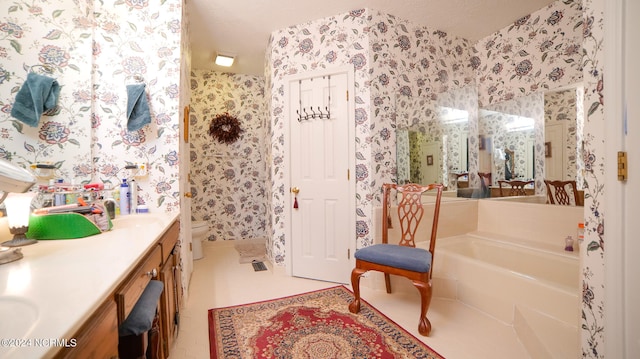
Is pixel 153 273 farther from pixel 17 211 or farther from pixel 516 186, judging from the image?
pixel 516 186

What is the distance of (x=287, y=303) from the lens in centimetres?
228

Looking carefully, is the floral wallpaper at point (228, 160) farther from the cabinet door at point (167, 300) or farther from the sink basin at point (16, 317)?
the sink basin at point (16, 317)

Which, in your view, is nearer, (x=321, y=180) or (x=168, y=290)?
(x=168, y=290)

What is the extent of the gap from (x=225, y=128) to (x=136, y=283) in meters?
3.53

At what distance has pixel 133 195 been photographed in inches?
76.7

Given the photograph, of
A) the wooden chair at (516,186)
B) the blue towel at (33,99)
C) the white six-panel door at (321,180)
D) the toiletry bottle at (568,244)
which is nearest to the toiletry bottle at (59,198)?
the blue towel at (33,99)

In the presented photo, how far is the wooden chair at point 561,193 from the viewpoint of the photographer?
93.7 inches

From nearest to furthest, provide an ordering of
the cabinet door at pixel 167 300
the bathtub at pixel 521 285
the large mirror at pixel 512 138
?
the cabinet door at pixel 167 300 → the bathtub at pixel 521 285 → the large mirror at pixel 512 138

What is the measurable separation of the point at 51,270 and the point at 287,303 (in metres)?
1.75

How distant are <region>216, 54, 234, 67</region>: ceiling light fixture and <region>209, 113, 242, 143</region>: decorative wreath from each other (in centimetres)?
78

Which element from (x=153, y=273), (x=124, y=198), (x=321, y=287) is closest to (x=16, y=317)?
A: (x=153, y=273)

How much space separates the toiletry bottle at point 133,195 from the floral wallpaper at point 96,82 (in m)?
0.04

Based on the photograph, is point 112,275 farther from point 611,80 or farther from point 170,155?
point 611,80

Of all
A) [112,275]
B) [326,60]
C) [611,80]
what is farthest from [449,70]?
[112,275]
